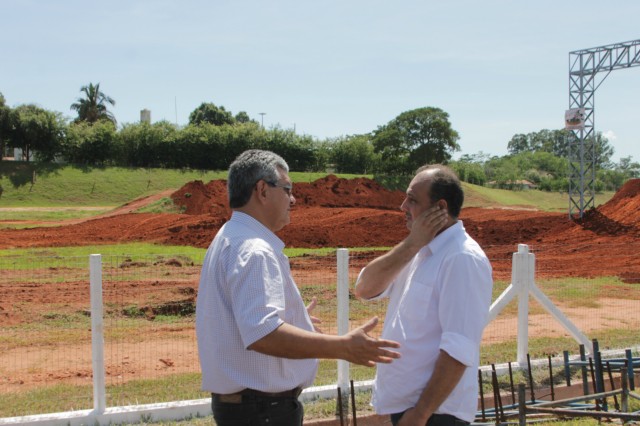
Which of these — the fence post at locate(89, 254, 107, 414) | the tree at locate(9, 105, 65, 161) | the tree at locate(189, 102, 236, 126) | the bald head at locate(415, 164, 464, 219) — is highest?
the tree at locate(189, 102, 236, 126)

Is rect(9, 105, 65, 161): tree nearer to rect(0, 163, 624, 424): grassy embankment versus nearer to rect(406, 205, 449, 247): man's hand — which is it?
rect(0, 163, 624, 424): grassy embankment

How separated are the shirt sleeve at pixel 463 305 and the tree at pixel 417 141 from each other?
52.4 meters

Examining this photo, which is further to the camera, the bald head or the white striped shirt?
the bald head

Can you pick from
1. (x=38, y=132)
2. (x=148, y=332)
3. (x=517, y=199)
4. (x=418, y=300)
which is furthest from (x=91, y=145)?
(x=418, y=300)

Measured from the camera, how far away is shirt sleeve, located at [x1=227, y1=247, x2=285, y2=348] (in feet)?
7.64

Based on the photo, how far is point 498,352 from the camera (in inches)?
305

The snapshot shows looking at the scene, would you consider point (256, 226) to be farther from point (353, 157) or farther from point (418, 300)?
point (353, 157)

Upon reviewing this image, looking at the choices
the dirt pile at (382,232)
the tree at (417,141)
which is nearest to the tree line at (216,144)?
the tree at (417,141)

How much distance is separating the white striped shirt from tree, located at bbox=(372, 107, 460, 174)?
172 ft

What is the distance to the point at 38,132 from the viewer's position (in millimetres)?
48062

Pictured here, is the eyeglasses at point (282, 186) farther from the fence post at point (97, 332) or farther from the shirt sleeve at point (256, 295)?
the fence post at point (97, 332)

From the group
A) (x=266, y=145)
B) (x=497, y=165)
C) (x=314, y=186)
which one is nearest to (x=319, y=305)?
(x=314, y=186)

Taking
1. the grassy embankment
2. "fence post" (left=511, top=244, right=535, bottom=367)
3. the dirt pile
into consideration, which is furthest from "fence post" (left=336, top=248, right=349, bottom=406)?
the grassy embankment

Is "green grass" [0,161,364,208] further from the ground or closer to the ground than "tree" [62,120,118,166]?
closer to the ground
